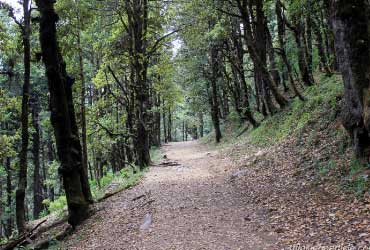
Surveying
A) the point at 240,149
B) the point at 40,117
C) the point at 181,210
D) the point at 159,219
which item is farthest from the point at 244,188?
the point at 40,117

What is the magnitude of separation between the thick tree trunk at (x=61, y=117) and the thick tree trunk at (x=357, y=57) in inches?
312

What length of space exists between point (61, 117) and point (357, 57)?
8423 mm

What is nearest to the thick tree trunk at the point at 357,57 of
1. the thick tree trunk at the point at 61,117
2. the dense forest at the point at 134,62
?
the dense forest at the point at 134,62

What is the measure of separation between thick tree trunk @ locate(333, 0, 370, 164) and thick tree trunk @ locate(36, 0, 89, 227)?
7912 millimetres

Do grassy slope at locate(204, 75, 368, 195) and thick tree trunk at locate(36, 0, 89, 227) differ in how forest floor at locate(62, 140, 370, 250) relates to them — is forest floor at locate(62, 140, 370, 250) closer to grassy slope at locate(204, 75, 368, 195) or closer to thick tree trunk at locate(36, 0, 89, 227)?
grassy slope at locate(204, 75, 368, 195)

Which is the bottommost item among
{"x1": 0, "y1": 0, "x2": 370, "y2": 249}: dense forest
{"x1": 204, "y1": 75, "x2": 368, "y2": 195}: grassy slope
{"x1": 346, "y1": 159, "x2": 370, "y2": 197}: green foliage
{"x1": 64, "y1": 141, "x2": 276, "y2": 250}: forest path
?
{"x1": 64, "y1": 141, "x2": 276, "y2": 250}: forest path

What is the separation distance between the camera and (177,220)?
29.2ft

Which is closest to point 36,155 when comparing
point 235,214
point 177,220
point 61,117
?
point 61,117

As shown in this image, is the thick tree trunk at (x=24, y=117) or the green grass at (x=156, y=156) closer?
the thick tree trunk at (x=24, y=117)

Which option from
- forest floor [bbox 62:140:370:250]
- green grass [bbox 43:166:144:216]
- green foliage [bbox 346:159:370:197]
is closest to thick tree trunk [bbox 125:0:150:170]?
green grass [bbox 43:166:144:216]

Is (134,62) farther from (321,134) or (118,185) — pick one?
(321,134)

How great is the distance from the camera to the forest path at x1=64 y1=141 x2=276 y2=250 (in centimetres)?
731

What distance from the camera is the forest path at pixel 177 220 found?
7.31 meters

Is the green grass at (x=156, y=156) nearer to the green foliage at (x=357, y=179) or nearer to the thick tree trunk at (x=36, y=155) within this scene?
the thick tree trunk at (x=36, y=155)
